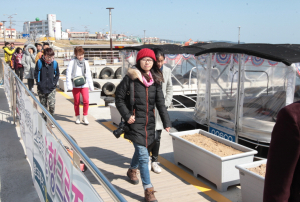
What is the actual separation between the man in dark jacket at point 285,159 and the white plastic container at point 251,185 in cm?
208

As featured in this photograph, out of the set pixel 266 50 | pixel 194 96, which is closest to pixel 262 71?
pixel 266 50

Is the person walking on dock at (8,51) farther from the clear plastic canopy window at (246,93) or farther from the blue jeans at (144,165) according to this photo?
the blue jeans at (144,165)

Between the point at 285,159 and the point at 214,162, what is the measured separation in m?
2.75

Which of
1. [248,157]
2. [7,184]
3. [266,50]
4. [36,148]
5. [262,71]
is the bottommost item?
[7,184]

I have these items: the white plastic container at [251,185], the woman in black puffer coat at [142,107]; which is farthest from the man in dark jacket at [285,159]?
the woman in black puffer coat at [142,107]

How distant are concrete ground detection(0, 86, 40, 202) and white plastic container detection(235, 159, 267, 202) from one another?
2.70 meters

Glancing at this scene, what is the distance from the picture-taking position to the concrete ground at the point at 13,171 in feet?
12.9

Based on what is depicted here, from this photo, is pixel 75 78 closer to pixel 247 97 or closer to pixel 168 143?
pixel 168 143

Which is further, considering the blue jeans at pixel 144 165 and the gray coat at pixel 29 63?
the gray coat at pixel 29 63

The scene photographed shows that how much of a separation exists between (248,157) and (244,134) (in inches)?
77.0

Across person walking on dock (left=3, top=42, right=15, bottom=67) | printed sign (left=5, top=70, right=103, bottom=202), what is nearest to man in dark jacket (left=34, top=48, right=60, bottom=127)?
printed sign (left=5, top=70, right=103, bottom=202)

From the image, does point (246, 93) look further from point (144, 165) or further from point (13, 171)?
point (13, 171)

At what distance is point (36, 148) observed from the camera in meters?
3.42

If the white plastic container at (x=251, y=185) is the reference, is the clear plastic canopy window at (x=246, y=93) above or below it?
Answer: above
